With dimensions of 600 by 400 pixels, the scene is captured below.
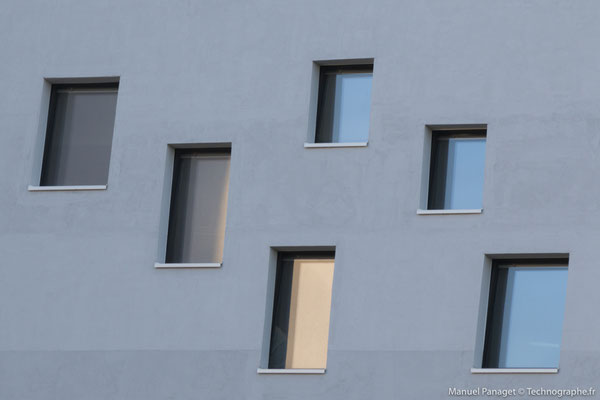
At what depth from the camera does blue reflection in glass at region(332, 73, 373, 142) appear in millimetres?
25922

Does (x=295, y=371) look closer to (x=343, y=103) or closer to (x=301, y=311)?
(x=301, y=311)

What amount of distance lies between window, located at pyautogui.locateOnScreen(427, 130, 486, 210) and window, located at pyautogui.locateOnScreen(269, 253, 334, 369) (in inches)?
80.9

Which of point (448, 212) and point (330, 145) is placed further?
point (330, 145)

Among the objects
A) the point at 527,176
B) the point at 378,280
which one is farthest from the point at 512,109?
the point at 378,280

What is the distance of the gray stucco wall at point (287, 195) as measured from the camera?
2422 cm

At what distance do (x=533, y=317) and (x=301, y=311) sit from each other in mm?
3833

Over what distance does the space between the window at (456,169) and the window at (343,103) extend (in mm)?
1356

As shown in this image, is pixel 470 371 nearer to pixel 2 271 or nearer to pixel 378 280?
pixel 378 280

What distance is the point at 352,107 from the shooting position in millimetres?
26141

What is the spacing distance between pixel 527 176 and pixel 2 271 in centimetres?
913

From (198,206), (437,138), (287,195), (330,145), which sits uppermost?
(437,138)

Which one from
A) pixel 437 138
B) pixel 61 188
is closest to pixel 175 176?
pixel 61 188

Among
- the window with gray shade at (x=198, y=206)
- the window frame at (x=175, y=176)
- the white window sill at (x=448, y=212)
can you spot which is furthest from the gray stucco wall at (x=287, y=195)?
the window with gray shade at (x=198, y=206)

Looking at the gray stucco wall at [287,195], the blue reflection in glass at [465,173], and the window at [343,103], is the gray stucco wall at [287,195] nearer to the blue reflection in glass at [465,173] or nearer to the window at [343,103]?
the window at [343,103]
